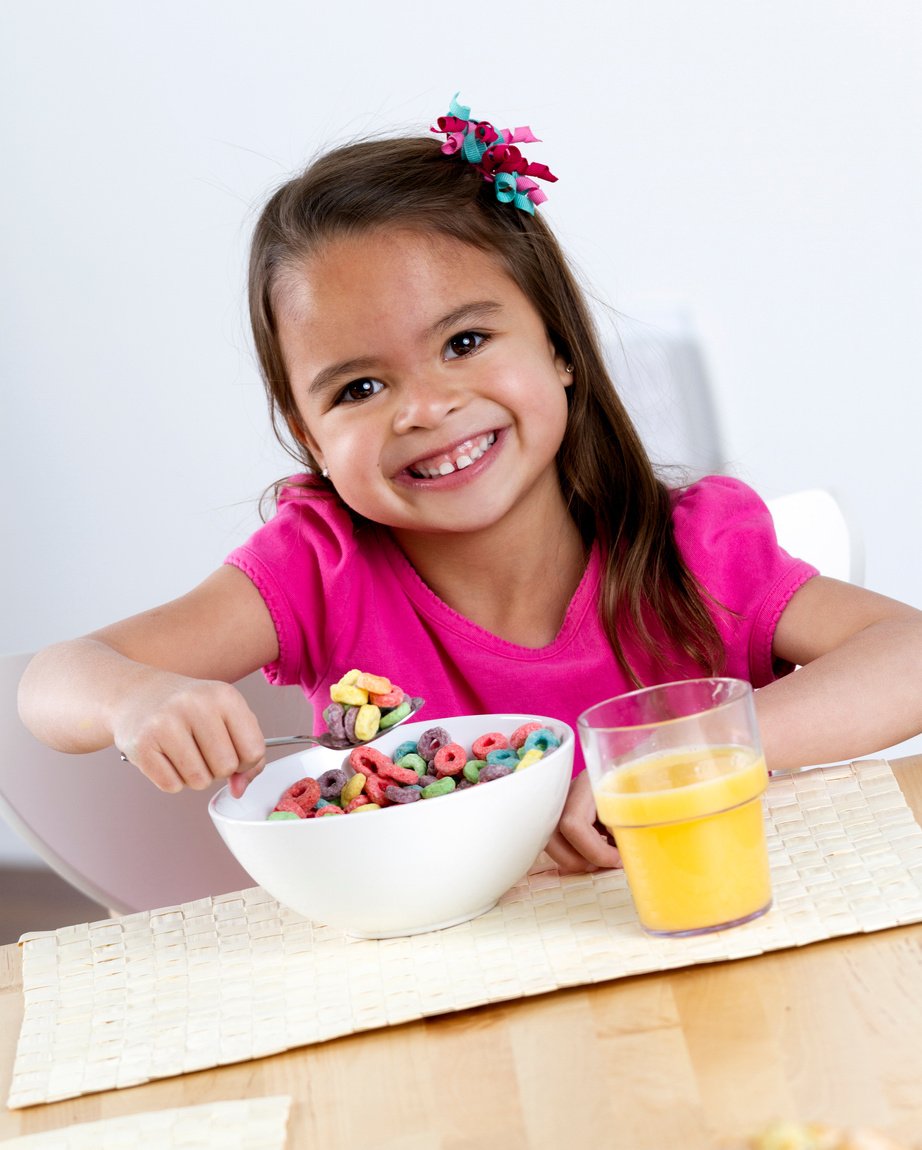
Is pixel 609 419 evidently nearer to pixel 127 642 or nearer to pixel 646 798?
pixel 127 642

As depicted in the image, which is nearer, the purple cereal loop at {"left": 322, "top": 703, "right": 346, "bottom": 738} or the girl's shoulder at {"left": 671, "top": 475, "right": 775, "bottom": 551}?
the purple cereal loop at {"left": 322, "top": 703, "right": 346, "bottom": 738}

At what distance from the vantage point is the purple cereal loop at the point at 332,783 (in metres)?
0.84

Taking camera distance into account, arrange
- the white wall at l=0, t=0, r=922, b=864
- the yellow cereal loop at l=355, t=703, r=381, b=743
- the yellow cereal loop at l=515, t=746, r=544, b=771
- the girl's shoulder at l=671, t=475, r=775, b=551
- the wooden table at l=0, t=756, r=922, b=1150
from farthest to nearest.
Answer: the white wall at l=0, t=0, r=922, b=864
the girl's shoulder at l=671, t=475, r=775, b=551
the yellow cereal loop at l=355, t=703, r=381, b=743
the yellow cereal loop at l=515, t=746, r=544, b=771
the wooden table at l=0, t=756, r=922, b=1150

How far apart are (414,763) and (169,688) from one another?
0.21 metres

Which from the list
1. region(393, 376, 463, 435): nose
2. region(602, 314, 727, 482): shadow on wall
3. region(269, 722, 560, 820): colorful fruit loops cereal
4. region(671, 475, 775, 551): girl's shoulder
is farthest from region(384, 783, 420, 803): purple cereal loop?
region(602, 314, 727, 482): shadow on wall

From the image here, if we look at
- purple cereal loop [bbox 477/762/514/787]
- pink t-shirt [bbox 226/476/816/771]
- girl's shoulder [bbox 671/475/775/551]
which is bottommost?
pink t-shirt [bbox 226/476/816/771]

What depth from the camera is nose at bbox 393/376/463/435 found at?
1.15 metres

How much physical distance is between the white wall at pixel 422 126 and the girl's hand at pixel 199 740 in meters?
1.39

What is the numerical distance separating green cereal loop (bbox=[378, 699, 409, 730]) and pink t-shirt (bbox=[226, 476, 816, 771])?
327 mm

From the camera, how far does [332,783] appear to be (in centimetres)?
84

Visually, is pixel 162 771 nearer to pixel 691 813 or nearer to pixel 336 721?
pixel 336 721

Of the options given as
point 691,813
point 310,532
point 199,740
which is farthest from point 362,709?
point 310,532

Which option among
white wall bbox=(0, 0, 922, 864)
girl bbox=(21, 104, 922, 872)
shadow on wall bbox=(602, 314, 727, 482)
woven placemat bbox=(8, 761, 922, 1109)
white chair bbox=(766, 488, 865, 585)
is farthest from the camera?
white wall bbox=(0, 0, 922, 864)

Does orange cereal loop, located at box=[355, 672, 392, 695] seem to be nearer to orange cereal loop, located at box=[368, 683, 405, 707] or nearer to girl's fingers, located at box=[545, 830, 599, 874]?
orange cereal loop, located at box=[368, 683, 405, 707]
